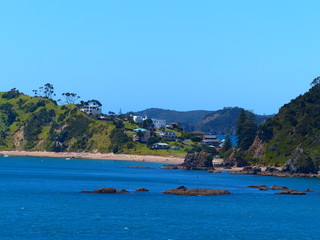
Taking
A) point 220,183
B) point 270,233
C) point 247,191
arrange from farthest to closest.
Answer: point 220,183
point 247,191
point 270,233

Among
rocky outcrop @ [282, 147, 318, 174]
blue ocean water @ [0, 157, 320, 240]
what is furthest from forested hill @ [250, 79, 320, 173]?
blue ocean water @ [0, 157, 320, 240]

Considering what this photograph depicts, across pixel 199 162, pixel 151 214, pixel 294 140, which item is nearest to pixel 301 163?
pixel 294 140

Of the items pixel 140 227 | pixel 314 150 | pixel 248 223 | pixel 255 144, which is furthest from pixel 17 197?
pixel 255 144

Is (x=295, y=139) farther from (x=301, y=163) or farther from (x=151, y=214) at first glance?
(x=151, y=214)

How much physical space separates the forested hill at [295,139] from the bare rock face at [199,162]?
51.0ft

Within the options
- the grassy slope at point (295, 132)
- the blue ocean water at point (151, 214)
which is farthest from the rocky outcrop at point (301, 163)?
the blue ocean water at point (151, 214)

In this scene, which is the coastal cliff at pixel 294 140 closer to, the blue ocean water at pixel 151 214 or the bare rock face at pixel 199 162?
the bare rock face at pixel 199 162

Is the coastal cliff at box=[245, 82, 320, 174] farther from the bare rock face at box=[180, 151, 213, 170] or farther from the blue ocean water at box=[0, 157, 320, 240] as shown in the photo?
the blue ocean water at box=[0, 157, 320, 240]

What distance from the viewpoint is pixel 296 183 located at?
14050cm

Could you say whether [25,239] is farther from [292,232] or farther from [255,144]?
[255,144]

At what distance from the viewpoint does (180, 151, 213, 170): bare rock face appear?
193000 millimetres

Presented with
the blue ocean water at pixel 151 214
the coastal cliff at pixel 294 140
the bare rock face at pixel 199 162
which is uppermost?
the coastal cliff at pixel 294 140

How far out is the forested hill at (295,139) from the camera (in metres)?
163

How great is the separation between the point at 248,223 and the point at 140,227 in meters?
14.9
